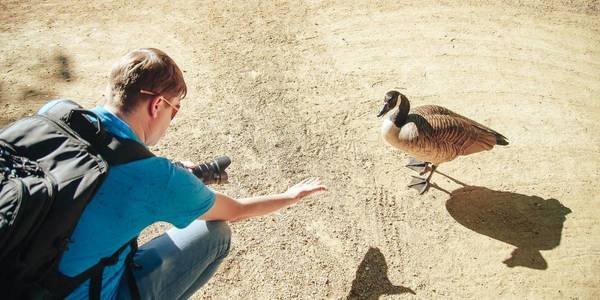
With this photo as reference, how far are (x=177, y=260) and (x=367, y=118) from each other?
9.54 ft

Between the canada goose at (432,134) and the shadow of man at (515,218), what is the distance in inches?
17.1

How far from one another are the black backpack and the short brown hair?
0.20 metres

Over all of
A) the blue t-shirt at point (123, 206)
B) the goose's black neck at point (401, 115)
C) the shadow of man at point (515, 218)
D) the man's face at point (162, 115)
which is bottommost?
the shadow of man at point (515, 218)

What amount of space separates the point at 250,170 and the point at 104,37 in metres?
3.10

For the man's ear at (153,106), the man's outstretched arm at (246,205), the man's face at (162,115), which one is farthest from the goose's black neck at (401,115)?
the man's ear at (153,106)

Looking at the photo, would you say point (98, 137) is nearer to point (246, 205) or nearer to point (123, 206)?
point (123, 206)

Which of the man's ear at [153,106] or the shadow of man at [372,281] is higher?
the man's ear at [153,106]

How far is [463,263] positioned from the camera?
11.0 ft

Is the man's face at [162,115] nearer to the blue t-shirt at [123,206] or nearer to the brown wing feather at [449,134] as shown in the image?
the blue t-shirt at [123,206]

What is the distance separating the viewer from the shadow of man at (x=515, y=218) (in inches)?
137

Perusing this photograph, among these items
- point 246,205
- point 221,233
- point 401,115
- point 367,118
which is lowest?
point 367,118

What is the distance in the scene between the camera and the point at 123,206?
5.40 feet

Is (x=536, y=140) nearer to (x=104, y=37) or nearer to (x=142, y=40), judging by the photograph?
(x=142, y=40)

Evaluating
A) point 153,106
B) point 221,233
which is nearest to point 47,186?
point 153,106
